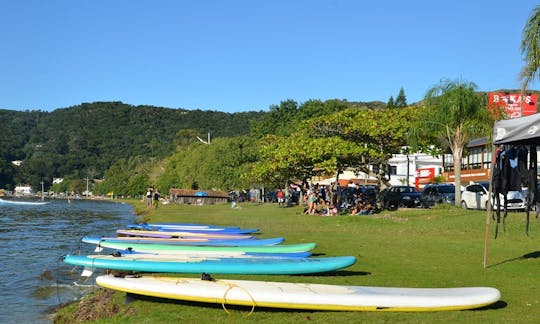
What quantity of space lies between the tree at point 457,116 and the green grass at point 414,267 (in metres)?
4.54

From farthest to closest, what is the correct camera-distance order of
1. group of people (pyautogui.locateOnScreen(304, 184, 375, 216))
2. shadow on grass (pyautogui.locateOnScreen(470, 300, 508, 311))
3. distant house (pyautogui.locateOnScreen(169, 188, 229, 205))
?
distant house (pyautogui.locateOnScreen(169, 188, 229, 205))
group of people (pyautogui.locateOnScreen(304, 184, 375, 216))
shadow on grass (pyautogui.locateOnScreen(470, 300, 508, 311))

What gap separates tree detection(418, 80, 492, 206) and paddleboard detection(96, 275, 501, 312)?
19189 millimetres

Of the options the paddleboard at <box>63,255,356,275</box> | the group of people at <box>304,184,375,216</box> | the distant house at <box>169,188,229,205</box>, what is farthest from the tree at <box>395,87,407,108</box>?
the paddleboard at <box>63,255,356,275</box>

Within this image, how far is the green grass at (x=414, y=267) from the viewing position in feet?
24.5

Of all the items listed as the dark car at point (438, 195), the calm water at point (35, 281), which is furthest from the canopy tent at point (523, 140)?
the dark car at point (438, 195)

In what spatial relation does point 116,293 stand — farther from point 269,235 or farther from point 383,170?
point 383,170

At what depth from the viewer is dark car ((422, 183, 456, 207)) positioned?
3309 centimetres

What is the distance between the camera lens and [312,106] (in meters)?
83.6

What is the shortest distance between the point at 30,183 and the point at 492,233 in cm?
19542

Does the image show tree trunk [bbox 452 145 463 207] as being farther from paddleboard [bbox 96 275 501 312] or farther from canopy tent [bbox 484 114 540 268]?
paddleboard [bbox 96 275 501 312]

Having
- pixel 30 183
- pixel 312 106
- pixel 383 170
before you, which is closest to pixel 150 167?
pixel 312 106

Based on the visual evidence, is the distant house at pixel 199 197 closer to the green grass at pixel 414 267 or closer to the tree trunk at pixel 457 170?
the tree trunk at pixel 457 170

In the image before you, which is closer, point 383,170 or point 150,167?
point 383,170

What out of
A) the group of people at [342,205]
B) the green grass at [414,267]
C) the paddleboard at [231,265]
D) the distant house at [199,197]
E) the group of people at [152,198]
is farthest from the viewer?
the distant house at [199,197]
